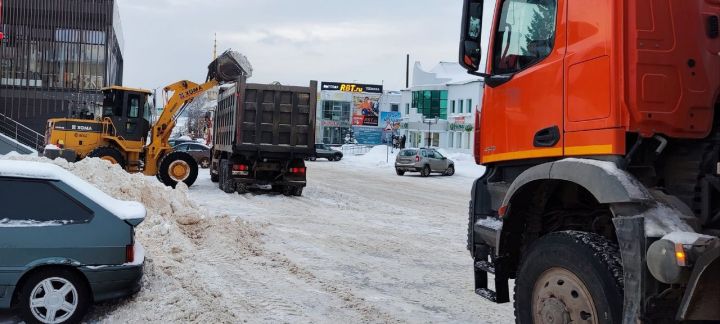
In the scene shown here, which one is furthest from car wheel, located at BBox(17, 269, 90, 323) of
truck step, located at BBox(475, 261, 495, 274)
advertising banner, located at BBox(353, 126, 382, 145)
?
advertising banner, located at BBox(353, 126, 382, 145)

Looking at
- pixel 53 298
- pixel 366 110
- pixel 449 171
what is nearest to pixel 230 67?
pixel 53 298

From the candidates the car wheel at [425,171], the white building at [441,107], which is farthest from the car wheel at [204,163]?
the white building at [441,107]

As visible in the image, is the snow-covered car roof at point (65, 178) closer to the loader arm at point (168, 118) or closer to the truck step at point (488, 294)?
the truck step at point (488, 294)

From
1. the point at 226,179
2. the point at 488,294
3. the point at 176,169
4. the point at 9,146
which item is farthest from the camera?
the point at 9,146

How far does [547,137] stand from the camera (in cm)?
408

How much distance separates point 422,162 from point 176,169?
1667 cm

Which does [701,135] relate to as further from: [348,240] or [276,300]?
[348,240]

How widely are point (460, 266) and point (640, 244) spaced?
5.27 metres

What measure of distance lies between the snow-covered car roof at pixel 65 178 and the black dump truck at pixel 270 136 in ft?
38.4

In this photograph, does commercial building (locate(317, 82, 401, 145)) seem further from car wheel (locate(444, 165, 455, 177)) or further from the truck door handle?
the truck door handle

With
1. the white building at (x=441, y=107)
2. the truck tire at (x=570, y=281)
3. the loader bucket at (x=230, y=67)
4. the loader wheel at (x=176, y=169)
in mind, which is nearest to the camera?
the truck tire at (x=570, y=281)

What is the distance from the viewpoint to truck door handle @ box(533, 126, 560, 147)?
13.0 ft

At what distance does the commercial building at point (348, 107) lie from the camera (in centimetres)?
8262

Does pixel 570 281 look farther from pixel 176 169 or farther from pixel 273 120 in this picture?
pixel 176 169
